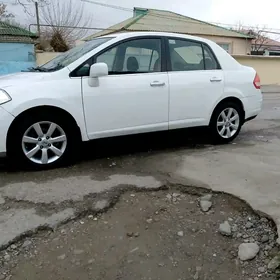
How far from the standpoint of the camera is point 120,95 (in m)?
4.64

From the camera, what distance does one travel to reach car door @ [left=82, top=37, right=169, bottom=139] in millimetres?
4535

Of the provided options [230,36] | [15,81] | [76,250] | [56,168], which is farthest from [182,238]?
[230,36]

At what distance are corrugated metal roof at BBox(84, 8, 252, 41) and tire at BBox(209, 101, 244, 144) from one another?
2057 cm

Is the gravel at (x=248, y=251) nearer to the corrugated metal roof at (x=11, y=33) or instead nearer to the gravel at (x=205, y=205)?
the gravel at (x=205, y=205)

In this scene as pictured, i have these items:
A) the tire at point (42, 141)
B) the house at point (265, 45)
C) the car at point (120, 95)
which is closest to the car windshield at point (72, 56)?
the car at point (120, 95)

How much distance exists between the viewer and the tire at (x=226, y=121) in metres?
5.59

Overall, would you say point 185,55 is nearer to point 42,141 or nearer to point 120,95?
point 120,95

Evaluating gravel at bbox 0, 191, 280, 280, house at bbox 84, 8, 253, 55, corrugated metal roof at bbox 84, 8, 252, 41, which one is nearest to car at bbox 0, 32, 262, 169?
gravel at bbox 0, 191, 280, 280

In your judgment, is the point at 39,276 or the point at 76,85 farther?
the point at 76,85

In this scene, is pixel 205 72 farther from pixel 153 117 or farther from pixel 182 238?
pixel 182 238

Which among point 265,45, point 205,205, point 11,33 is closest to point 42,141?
point 205,205

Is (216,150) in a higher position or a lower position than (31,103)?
lower

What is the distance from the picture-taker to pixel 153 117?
4.97 m

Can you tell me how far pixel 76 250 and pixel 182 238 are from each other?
2.76ft
